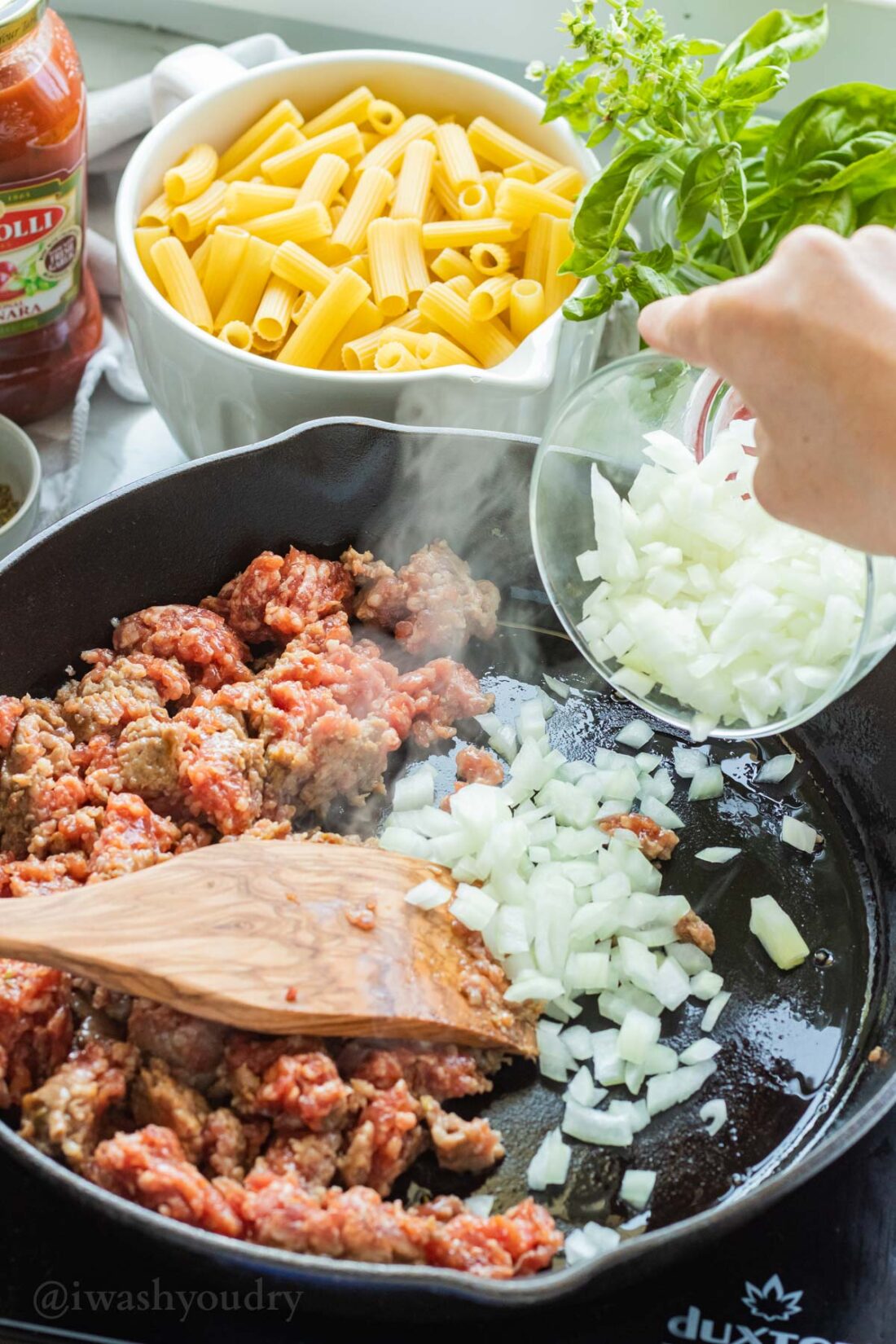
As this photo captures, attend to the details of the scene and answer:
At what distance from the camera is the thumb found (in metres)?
1.44

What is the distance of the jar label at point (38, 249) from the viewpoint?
2.36m

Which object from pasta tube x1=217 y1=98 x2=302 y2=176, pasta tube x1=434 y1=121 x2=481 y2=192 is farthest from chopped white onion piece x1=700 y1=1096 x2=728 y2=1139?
pasta tube x1=217 y1=98 x2=302 y2=176

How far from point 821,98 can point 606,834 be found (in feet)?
4.41

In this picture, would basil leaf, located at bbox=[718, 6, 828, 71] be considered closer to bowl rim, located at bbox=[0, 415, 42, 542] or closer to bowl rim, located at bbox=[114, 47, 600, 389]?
bowl rim, located at bbox=[114, 47, 600, 389]

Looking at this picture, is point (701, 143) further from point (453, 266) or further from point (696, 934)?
point (696, 934)

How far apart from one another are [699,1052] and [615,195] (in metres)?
1.45

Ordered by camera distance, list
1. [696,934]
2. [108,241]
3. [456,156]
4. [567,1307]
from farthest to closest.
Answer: [108,241], [456,156], [696,934], [567,1307]

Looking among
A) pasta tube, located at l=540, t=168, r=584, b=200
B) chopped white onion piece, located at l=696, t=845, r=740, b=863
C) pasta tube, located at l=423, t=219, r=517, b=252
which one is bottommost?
chopped white onion piece, located at l=696, t=845, r=740, b=863

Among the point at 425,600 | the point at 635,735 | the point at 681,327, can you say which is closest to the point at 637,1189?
the point at 635,735

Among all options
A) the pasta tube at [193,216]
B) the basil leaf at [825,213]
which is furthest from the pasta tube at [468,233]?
the basil leaf at [825,213]

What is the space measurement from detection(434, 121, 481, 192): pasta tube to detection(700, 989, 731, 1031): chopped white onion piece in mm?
1660

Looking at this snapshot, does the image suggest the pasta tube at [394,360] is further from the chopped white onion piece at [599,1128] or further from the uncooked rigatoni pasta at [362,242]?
the chopped white onion piece at [599,1128]

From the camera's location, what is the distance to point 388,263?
244 centimetres

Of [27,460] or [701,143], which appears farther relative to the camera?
[27,460]
